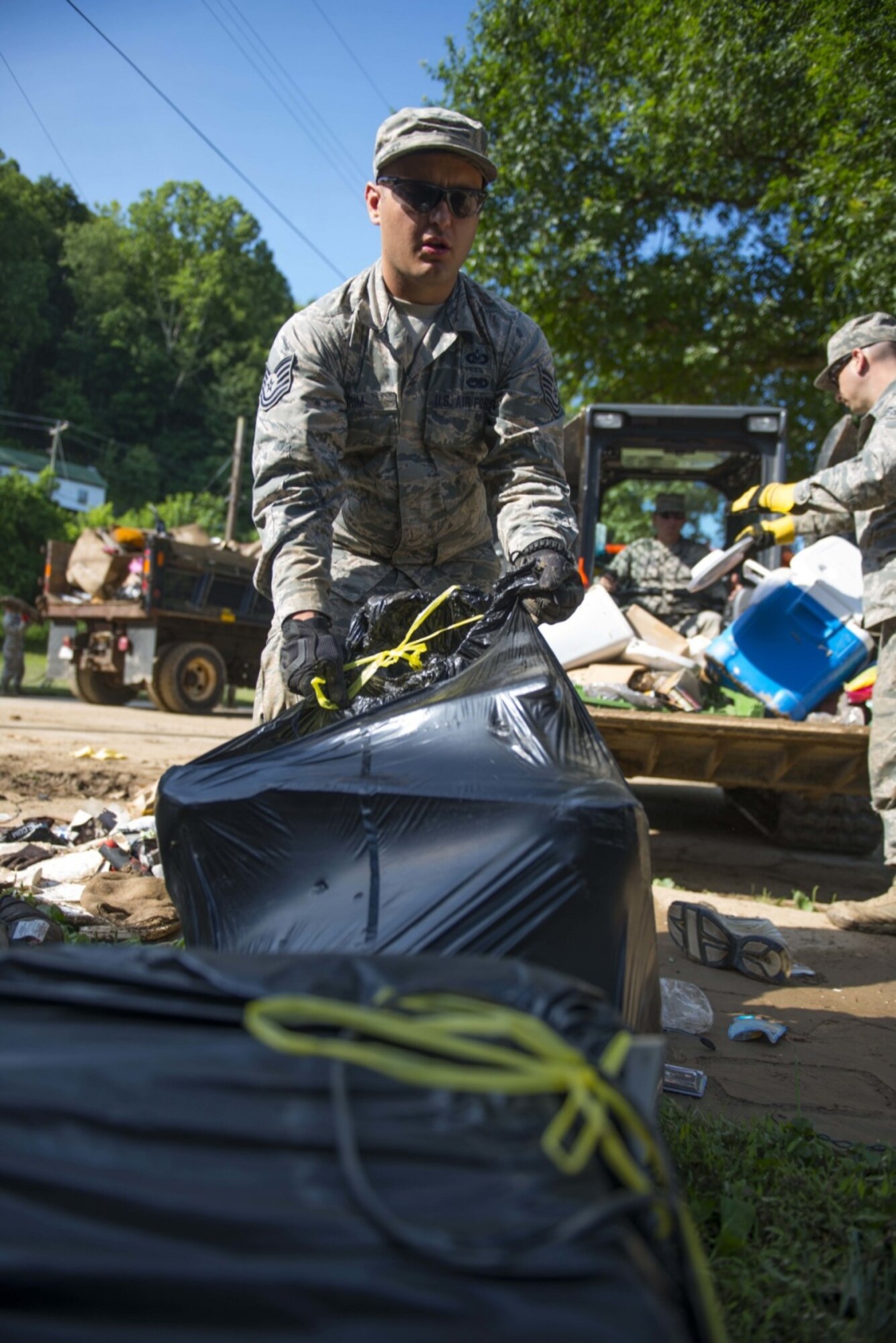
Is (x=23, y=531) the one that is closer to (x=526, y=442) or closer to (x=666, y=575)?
(x=666, y=575)

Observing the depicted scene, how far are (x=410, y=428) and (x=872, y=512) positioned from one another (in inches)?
84.9

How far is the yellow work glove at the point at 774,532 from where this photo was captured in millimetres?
4109

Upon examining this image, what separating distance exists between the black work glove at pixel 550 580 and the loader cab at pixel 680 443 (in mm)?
3478

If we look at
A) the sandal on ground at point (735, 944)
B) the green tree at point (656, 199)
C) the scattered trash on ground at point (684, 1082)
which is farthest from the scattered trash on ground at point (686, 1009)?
the green tree at point (656, 199)

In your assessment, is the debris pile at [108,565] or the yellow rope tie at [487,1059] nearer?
the yellow rope tie at [487,1059]

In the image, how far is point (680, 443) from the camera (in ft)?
21.6

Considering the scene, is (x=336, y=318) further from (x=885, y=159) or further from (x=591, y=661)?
(x=885, y=159)

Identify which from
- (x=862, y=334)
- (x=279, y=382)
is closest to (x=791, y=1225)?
(x=279, y=382)

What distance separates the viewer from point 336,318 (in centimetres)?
264

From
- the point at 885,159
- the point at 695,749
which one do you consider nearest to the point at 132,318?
the point at 885,159

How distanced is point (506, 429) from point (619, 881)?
1530 mm

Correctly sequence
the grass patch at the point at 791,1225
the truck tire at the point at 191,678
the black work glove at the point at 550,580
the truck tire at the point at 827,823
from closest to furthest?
1. the grass patch at the point at 791,1225
2. the black work glove at the point at 550,580
3. the truck tire at the point at 827,823
4. the truck tire at the point at 191,678

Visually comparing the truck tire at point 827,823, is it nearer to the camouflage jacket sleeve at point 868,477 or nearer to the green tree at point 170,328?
the camouflage jacket sleeve at point 868,477

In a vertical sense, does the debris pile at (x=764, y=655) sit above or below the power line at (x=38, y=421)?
below
